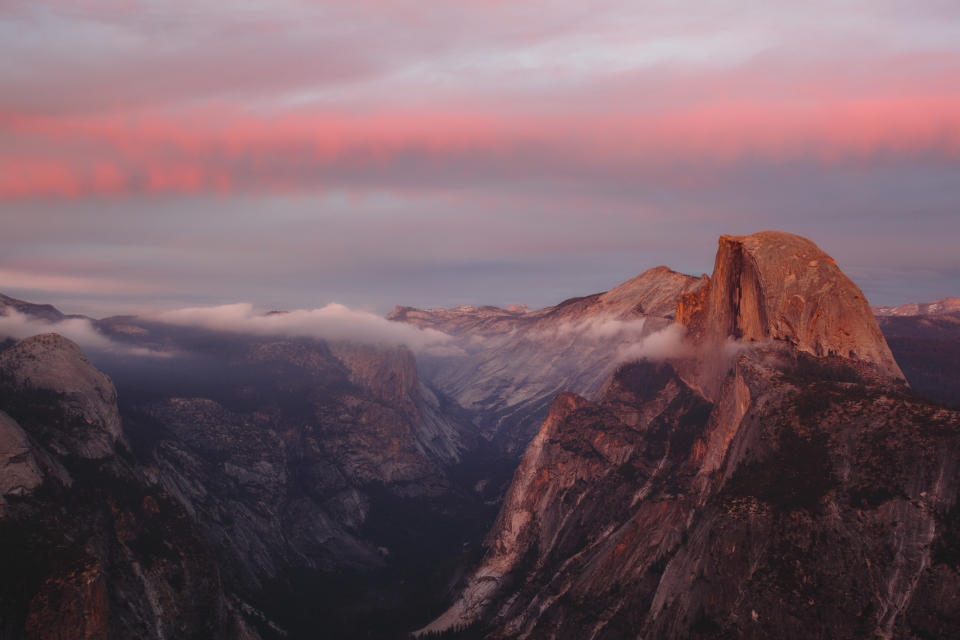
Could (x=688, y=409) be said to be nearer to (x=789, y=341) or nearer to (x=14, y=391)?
(x=789, y=341)

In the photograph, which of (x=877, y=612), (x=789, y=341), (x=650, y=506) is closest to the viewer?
(x=877, y=612)

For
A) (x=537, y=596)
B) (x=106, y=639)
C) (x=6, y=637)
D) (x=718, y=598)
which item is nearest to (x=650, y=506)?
(x=537, y=596)

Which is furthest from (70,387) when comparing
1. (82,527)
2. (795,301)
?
(795,301)

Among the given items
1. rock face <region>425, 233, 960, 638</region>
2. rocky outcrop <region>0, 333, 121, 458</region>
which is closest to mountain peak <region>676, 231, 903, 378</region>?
rock face <region>425, 233, 960, 638</region>

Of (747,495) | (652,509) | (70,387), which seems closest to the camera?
(747,495)

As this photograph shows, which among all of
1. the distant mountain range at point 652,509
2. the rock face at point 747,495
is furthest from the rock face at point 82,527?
the rock face at point 747,495

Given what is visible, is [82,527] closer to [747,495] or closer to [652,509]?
[652,509]
